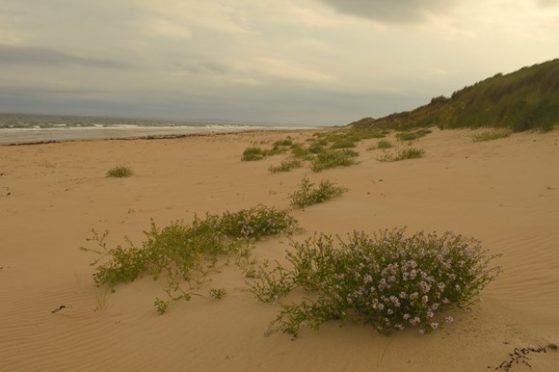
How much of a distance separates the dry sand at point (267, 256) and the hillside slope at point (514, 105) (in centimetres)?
175

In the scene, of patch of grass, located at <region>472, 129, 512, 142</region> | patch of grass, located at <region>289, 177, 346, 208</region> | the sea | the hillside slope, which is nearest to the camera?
patch of grass, located at <region>289, 177, 346, 208</region>

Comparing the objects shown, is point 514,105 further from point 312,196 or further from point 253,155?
point 312,196

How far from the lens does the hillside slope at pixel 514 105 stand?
508 inches

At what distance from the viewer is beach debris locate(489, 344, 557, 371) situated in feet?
8.31

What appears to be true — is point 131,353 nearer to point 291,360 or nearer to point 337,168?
point 291,360

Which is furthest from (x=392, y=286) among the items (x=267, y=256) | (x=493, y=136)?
(x=493, y=136)

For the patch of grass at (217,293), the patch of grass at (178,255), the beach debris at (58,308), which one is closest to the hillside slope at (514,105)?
the patch of grass at (178,255)

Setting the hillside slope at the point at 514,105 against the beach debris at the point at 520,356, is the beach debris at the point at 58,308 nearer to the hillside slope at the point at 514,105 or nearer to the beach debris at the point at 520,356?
the beach debris at the point at 520,356

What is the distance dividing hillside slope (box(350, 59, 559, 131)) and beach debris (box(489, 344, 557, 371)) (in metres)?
10.9

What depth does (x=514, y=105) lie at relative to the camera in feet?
48.7

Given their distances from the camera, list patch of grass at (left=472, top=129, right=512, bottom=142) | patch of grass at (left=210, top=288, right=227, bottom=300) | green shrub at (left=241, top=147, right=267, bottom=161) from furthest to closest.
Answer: green shrub at (left=241, top=147, right=267, bottom=161) → patch of grass at (left=472, top=129, right=512, bottom=142) → patch of grass at (left=210, top=288, right=227, bottom=300)

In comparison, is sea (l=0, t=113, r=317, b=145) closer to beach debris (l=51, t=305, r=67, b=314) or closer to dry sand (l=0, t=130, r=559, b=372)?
dry sand (l=0, t=130, r=559, b=372)

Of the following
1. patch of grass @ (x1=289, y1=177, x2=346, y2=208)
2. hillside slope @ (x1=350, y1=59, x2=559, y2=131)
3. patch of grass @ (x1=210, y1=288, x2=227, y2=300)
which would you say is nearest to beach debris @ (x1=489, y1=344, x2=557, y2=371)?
patch of grass @ (x1=210, y1=288, x2=227, y2=300)

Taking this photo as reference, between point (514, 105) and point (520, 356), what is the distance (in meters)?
14.1
